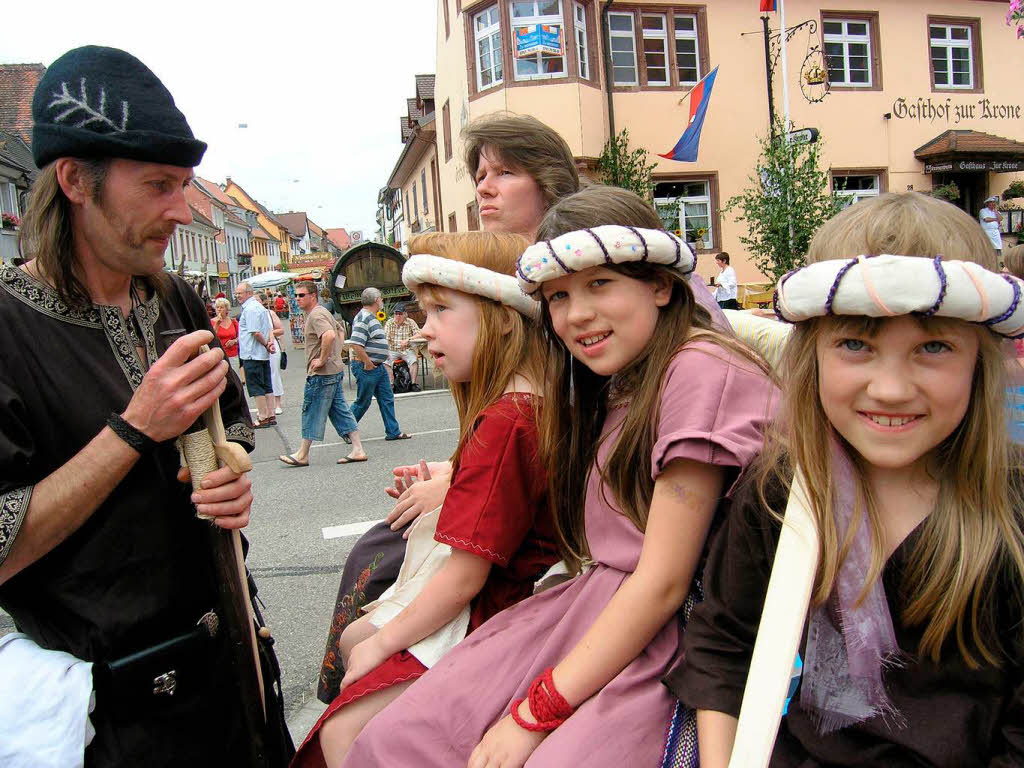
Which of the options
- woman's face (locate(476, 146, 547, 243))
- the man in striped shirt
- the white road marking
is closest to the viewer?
woman's face (locate(476, 146, 547, 243))

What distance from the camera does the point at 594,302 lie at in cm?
162

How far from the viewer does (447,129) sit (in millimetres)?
19078

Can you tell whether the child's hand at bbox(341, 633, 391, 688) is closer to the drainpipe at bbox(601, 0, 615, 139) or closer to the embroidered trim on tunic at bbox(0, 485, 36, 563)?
the embroidered trim on tunic at bbox(0, 485, 36, 563)

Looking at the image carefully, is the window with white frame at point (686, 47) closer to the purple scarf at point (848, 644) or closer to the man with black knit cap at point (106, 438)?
the man with black knit cap at point (106, 438)

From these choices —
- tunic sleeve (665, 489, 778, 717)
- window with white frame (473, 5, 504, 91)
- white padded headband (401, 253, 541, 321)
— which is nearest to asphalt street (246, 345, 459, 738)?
white padded headband (401, 253, 541, 321)

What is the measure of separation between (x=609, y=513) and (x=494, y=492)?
26 centimetres

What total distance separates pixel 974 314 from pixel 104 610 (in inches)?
65.1

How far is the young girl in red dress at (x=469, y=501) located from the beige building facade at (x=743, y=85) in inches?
540

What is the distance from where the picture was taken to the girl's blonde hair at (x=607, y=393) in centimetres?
157

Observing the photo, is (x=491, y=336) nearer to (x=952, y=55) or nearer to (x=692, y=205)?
(x=692, y=205)

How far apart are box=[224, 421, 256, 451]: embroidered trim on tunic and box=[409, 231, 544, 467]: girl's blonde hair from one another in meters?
0.57

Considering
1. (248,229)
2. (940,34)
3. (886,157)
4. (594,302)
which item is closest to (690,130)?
(886,157)

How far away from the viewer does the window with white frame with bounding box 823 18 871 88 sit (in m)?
16.6

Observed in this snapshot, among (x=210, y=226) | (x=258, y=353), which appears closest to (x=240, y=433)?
(x=258, y=353)
